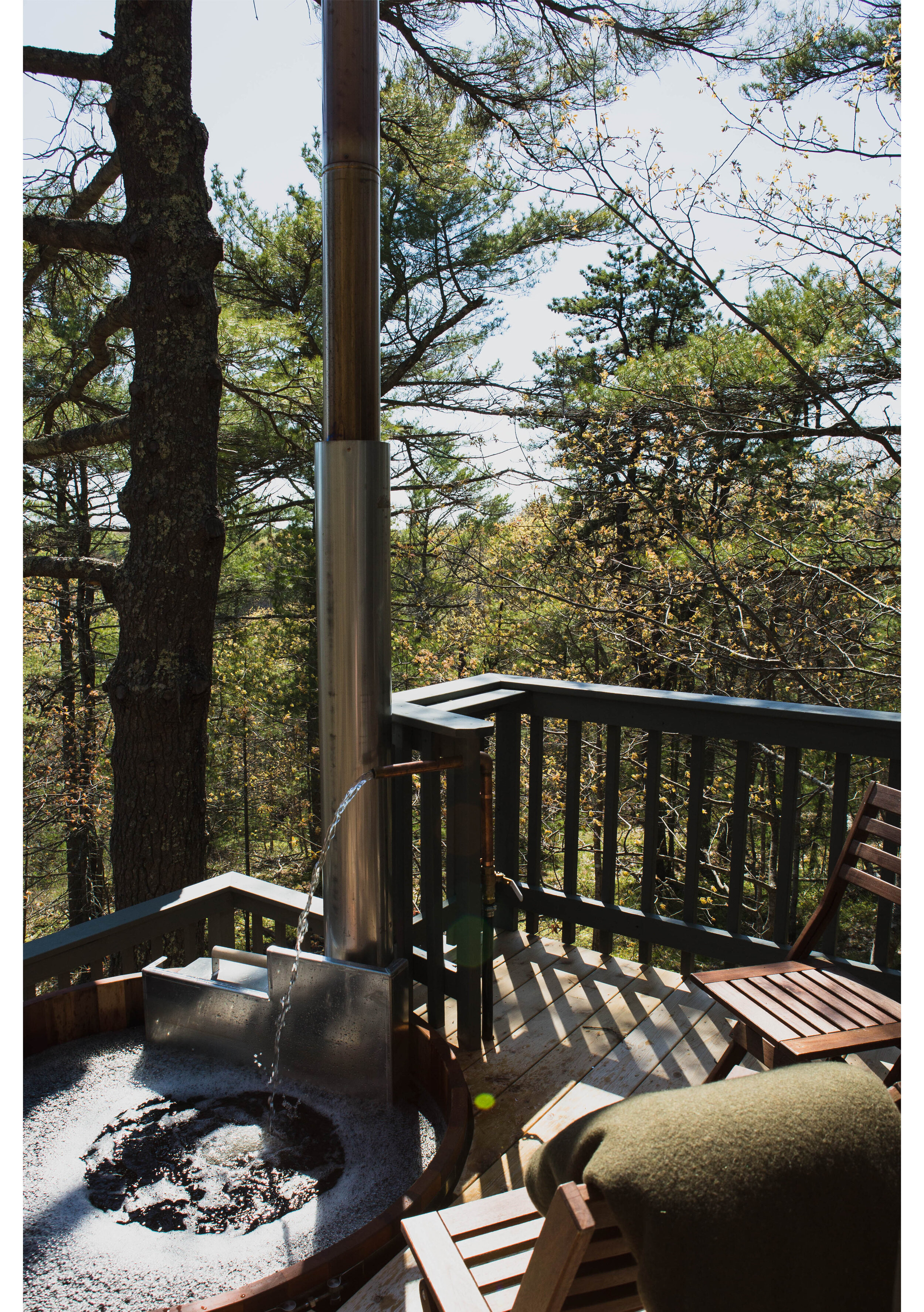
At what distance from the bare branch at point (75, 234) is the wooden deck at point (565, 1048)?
4346mm

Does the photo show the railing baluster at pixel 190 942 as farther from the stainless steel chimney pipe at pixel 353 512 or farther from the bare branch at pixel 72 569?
the bare branch at pixel 72 569

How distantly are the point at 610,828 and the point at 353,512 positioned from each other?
1.54 m

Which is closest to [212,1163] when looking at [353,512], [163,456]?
[353,512]

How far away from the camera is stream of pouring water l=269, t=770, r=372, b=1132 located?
2090mm

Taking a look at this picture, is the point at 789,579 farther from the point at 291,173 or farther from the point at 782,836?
the point at 291,173

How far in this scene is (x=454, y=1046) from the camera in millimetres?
2484

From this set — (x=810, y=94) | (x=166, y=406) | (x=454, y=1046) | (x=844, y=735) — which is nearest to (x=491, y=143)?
(x=810, y=94)

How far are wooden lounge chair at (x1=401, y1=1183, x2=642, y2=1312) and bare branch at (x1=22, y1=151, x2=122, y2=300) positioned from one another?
5976 mm

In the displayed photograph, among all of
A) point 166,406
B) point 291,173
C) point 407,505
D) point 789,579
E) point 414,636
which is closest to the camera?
point 166,406

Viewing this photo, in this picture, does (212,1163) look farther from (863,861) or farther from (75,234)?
(75,234)

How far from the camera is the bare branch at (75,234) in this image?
4.66 metres

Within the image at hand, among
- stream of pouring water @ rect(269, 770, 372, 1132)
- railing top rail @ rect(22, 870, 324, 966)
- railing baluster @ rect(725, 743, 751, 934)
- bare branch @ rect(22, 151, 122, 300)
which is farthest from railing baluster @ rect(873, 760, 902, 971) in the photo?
bare branch @ rect(22, 151, 122, 300)

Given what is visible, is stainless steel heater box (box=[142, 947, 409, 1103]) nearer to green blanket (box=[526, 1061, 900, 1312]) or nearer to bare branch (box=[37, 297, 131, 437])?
green blanket (box=[526, 1061, 900, 1312])

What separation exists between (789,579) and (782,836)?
5.16m
